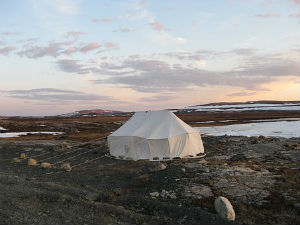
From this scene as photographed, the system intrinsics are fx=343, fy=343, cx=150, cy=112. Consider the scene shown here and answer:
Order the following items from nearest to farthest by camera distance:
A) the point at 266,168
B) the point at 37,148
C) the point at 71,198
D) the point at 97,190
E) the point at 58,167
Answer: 1. the point at 71,198
2. the point at 97,190
3. the point at 266,168
4. the point at 58,167
5. the point at 37,148

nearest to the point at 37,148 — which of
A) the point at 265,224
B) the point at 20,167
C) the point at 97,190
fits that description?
the point at 20,167

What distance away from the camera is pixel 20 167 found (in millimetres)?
22828

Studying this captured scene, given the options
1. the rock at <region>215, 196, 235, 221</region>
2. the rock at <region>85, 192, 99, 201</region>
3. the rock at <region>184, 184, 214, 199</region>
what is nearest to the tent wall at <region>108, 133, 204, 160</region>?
the rock at <region>184, 184, 214, 199</region>

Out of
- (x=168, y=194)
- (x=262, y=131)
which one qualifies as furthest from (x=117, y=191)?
(x=262, y=131)

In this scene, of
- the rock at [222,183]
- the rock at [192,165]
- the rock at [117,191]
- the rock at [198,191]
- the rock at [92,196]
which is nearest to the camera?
the rock at [92,196]

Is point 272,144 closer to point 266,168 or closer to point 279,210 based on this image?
point 266,168

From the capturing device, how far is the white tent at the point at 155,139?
77.6 feet

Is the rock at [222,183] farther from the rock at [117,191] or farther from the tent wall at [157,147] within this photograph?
the tent wall at [157,147]

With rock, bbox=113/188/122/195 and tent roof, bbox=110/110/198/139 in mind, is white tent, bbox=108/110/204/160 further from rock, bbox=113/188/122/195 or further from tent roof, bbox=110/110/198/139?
rock, bbox=113/188/122/195

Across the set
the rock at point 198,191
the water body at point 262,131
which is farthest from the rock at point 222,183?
the water body at point 262,131

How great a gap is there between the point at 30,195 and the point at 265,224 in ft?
28.5

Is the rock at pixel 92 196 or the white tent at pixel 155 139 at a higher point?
the white tent at pixel 155 139

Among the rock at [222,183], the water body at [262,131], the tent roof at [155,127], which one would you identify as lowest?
the water body at [262,131]

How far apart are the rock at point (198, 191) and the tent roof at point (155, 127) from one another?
8945mm
